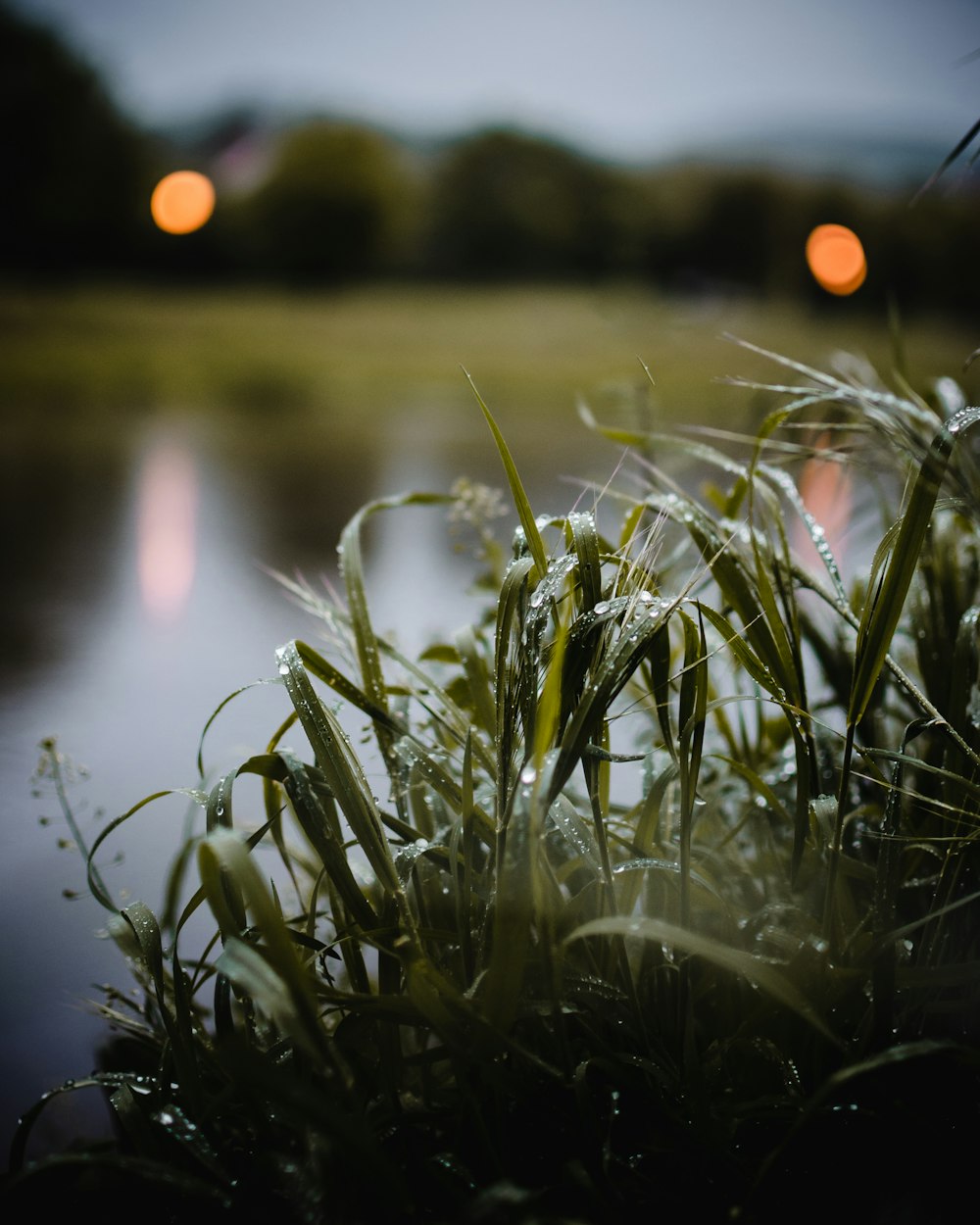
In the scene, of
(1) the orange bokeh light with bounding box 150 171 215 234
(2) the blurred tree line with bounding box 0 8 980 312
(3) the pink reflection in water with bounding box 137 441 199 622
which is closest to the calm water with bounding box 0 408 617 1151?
(3) the pink reflection in water with bounding box 137 441 199 622

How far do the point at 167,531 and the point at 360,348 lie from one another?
68.0 inches

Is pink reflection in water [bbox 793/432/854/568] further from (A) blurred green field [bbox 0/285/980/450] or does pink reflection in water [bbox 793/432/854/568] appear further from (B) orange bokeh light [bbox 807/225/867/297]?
(A) blurred green field [bbox 0/285/980/450]

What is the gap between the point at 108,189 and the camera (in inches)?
121

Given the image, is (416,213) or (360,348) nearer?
(360,348)

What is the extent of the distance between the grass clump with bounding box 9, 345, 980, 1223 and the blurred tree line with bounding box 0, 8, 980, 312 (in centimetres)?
281

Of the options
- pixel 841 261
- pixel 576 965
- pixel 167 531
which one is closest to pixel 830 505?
pixel 576 965

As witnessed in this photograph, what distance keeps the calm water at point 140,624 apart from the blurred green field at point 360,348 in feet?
1.34

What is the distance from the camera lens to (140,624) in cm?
89

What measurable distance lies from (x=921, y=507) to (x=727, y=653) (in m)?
0.22

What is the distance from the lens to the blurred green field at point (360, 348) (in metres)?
2.12

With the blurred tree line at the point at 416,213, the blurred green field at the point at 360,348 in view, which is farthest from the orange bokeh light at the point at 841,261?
the blurred tree line at the point at 416,213

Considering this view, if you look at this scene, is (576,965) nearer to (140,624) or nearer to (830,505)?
(830,505)

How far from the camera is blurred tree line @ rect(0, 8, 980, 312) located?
113 inches

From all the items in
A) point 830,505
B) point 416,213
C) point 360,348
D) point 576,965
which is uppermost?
point 416,213
